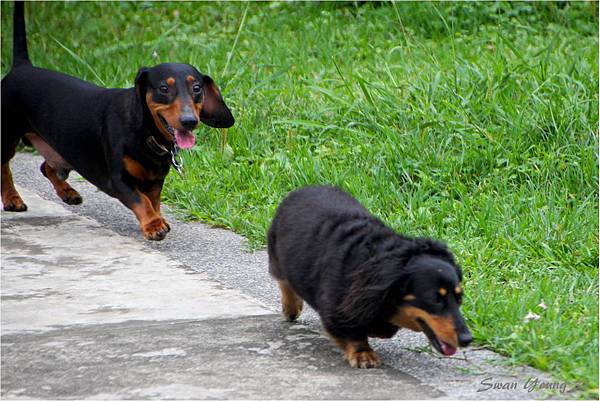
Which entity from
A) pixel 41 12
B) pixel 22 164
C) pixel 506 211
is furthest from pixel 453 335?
pixel 41 12

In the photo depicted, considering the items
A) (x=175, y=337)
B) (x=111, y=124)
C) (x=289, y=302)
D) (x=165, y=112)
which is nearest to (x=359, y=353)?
(x=289, y=302)

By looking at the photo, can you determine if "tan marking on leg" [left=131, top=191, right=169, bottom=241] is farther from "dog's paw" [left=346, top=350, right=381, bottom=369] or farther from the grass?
"dog's paw" [left=346, top=350, right=381, bottom=369]

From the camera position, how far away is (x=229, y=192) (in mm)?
5605

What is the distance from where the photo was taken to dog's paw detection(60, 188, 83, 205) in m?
5.61

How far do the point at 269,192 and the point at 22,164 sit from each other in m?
2.04

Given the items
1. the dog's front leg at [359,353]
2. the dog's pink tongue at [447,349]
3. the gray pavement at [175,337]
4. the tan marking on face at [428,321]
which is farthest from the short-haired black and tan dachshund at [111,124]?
the dog's pink tongue at [447,349]

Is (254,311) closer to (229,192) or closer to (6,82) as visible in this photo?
(229,192)

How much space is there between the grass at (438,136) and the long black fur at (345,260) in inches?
17.7

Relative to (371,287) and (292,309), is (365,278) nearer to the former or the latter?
(371,287)

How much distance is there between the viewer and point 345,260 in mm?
3283

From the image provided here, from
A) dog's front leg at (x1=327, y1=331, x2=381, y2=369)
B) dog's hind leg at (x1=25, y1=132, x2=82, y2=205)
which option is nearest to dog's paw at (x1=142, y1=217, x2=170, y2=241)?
dog's hind leg at (x1=25, y1=132, x2=82, y2=205)

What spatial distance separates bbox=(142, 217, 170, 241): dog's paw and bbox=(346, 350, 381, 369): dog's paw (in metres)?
1.80

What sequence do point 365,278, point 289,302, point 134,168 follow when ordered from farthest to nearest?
point 134,168
point 289,302
point 365,278

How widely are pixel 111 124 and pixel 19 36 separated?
1.03m
